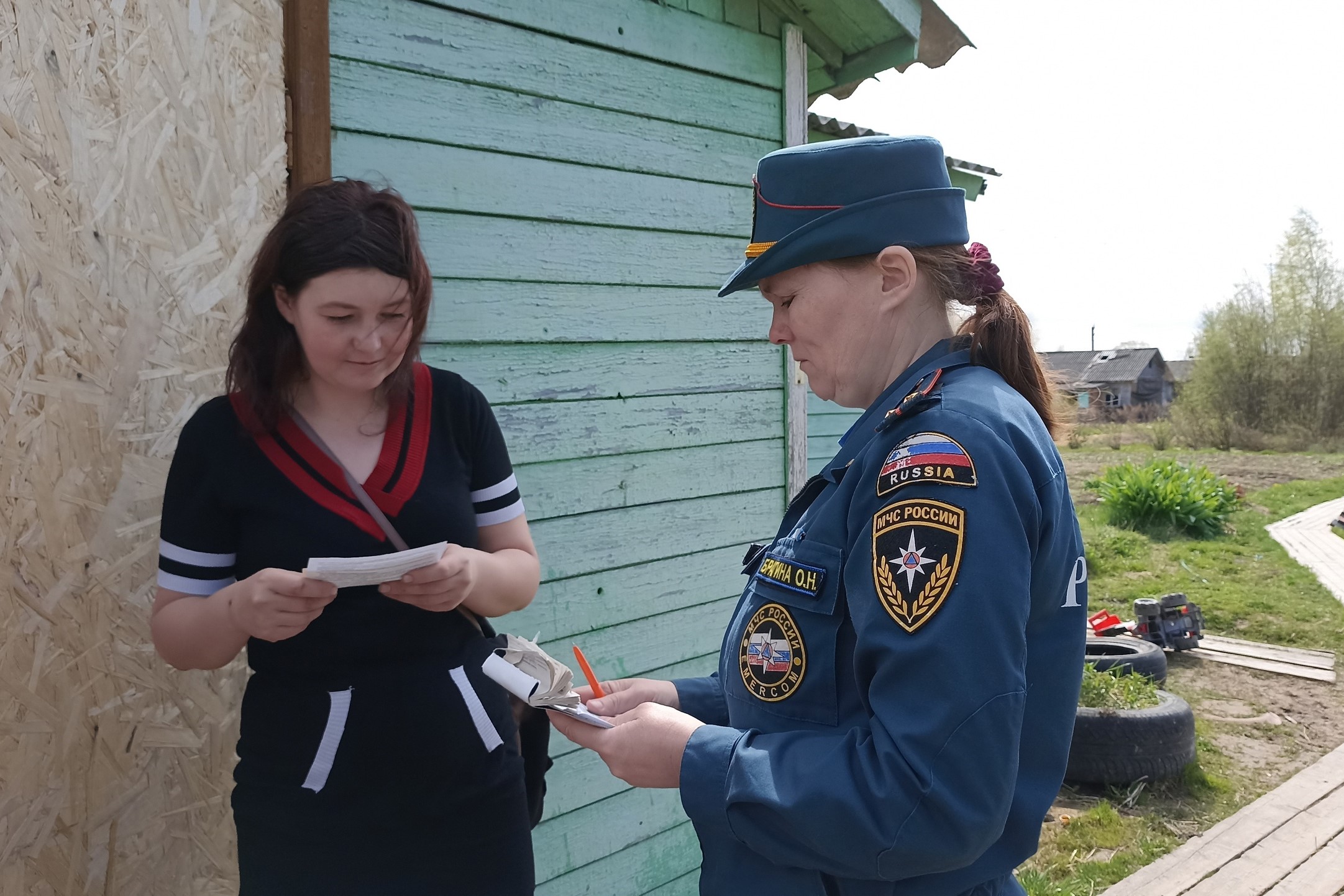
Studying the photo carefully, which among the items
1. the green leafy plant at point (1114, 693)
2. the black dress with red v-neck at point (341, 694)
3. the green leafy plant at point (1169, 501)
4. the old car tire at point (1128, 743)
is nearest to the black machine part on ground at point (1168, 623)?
→ the green leafy plant at point (1114, 693)

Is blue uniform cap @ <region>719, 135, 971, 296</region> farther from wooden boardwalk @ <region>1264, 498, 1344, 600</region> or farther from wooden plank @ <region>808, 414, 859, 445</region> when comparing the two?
wooden boardwalk @ <region>1264, 498, 1344, 600</region>

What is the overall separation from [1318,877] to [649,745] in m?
4.09

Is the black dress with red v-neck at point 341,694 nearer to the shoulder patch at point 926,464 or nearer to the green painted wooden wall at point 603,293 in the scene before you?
the green painted wooden wall at point 603,293

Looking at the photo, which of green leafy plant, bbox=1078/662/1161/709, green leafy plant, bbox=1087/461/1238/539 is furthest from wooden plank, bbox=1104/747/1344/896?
green leafy plant, bbox=1087/461/1238/539

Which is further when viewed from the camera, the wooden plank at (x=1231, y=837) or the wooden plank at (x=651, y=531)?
the wooden plank at (x=1231, y=837)

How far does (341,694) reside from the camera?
6.05ft

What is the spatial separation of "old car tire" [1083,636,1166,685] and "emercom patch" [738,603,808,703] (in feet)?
17.6

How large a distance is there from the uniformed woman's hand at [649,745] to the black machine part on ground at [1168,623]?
7607 millimetres

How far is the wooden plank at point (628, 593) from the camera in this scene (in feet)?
10.0

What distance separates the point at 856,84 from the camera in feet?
14.0

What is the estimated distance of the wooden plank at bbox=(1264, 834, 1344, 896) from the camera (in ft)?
12.8

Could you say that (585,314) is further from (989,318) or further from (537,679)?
(989,318)

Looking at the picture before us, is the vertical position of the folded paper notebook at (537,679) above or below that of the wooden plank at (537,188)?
below

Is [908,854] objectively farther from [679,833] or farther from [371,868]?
[679,833]
